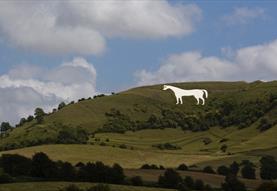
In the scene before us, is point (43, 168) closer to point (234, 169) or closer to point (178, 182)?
point (178, 182)

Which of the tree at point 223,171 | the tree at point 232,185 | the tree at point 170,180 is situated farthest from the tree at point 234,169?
the tree at point 170,180

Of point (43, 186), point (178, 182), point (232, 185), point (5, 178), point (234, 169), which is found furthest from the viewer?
point (234, 169)

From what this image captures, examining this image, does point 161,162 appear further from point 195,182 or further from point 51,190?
point 51,190

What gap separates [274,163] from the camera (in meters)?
174

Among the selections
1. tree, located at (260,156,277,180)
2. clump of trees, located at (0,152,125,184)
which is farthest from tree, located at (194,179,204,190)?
A: tree, located at (260,156,277,180)

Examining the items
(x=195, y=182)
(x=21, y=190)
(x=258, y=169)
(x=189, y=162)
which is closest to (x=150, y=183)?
(x=195, y=182)

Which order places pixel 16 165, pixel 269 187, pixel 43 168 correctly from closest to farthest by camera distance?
pixel 269 187 < pixel 43 168 < pixel 16 165

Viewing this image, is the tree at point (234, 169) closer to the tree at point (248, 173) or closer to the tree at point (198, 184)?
the tree at point (248, 173)

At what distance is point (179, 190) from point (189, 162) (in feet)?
281

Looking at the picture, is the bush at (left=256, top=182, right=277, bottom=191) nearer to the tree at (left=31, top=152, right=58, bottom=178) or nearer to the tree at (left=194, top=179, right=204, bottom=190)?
the tree at (left=194, top=179, right=204, bottom=190)

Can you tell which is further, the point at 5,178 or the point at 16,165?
the point at 16,165

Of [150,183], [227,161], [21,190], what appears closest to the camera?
[21,190]

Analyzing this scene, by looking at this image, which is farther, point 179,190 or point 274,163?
point 274,163

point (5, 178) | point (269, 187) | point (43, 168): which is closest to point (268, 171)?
point (269, 187)
